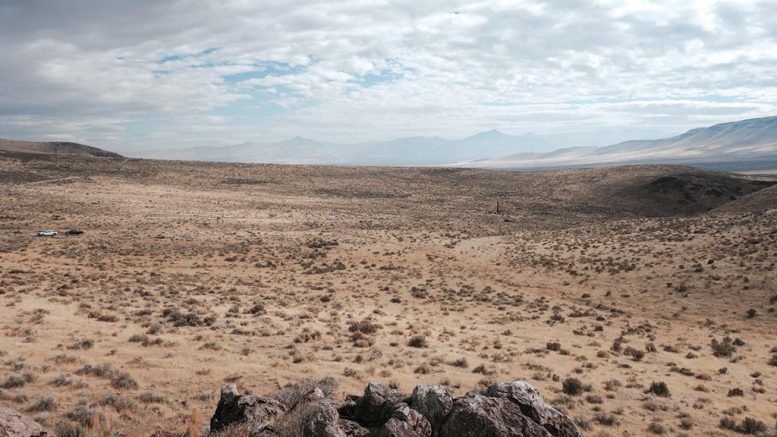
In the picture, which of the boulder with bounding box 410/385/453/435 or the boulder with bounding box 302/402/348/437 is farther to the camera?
the boulder with bounding box 410/385/453/435

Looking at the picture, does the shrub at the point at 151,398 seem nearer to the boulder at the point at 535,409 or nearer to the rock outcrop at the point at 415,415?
the rock outcrop at the point at 415,415

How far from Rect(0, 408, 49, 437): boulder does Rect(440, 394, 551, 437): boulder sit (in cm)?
704

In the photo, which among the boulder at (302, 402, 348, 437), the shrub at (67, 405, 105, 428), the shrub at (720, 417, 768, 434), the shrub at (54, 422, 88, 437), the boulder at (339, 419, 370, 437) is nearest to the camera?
the boulder at (302, 402, 348, 437)

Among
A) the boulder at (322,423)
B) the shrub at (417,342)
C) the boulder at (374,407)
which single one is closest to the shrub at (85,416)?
the boulder at (322,423)

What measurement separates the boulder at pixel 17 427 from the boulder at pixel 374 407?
5319mm

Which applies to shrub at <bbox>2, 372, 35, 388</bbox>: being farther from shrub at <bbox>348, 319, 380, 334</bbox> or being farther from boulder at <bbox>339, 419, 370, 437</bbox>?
shrub at <bbox>348, 319, 380, 334</bbox>

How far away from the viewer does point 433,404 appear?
27.0ft

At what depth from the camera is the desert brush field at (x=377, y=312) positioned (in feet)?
39.8

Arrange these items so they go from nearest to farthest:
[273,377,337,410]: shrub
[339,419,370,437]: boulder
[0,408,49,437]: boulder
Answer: [0,408,49,437]: boulder < [339,419,370,437]: boulder < [273,377,337,410]: shrub

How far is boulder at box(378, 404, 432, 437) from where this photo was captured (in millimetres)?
7617

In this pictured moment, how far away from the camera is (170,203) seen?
6431 centimetres

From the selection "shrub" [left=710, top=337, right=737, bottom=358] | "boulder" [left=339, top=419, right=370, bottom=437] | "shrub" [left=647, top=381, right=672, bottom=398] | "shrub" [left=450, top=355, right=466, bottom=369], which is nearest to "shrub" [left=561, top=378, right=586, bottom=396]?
"shrub" [left=647, top=381, right=672, bottom=398]

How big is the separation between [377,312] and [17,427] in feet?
51.3

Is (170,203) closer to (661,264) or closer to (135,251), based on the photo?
(135,251)
